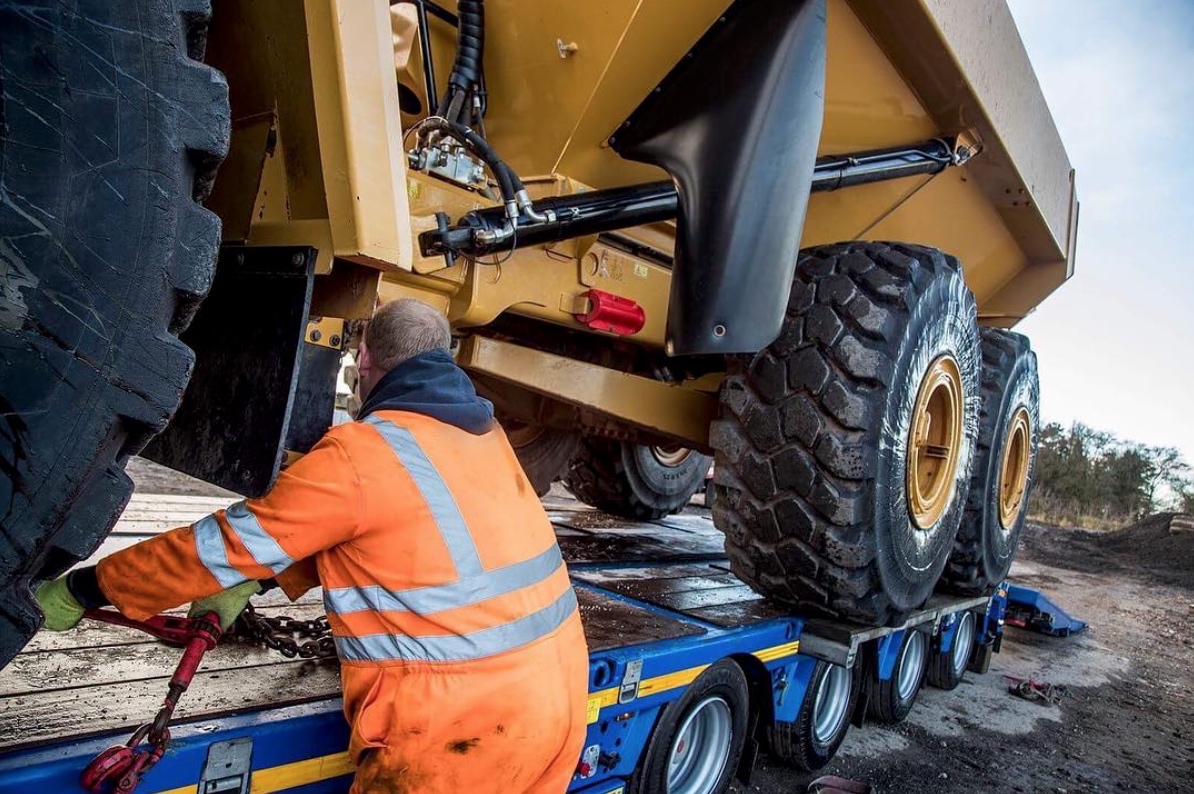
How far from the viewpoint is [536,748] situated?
1.88 meters

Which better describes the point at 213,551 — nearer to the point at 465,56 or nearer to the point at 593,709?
the point at 593,709

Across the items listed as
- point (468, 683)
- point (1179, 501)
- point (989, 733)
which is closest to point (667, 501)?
point (989, 733)

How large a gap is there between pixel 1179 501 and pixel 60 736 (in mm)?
24732

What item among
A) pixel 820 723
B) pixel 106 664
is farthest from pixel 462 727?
pixel 820 723

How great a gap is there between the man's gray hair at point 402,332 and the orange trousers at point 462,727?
709 mm

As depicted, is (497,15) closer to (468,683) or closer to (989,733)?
(468,683)

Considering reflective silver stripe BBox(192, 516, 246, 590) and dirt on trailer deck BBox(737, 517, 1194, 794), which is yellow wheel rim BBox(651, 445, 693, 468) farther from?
reflective silver stripe BBox(192, 516, 246, 590)

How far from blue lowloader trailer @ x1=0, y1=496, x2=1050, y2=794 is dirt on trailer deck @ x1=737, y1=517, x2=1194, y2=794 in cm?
18

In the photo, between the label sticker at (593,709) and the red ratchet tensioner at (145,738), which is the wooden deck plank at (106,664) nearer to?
the red ratchet tensioner at (145,738)

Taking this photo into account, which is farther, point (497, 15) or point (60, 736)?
point (497, 15)

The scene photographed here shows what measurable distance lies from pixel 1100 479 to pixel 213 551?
77.2 ft

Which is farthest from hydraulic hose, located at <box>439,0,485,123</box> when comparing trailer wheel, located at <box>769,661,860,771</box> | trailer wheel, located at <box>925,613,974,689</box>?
trailer wheel, located at <box>925,613,974,689</box>

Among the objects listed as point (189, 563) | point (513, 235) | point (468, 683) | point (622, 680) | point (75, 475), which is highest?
point (513, 235)

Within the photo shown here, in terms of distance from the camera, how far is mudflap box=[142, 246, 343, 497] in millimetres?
1736
